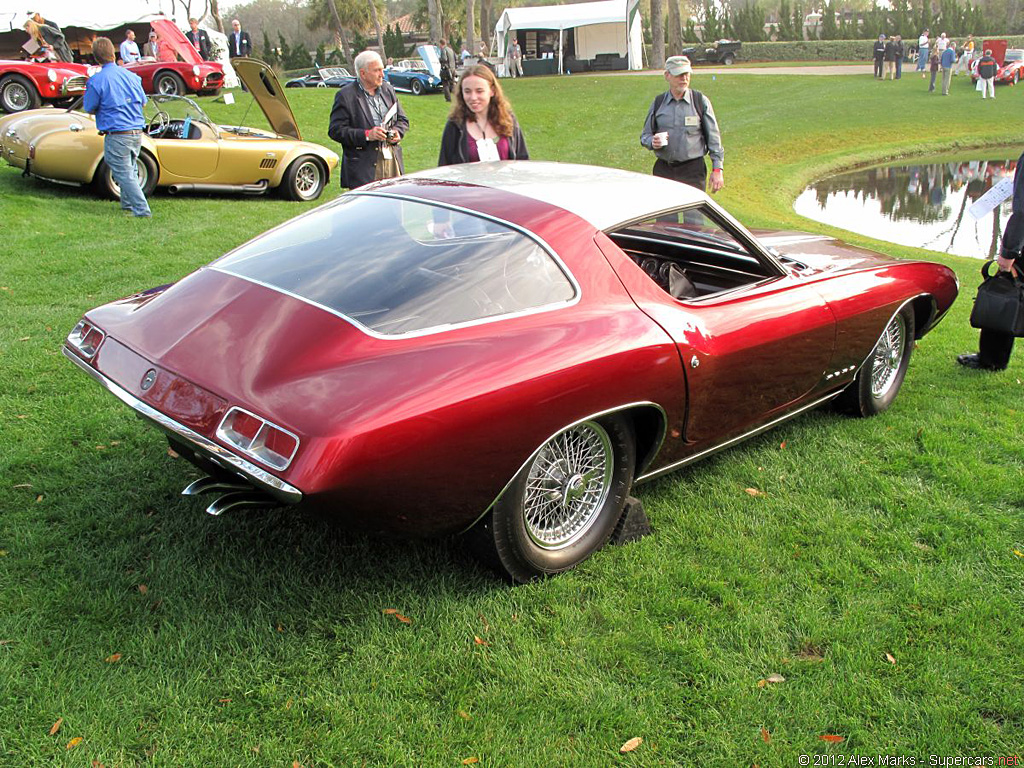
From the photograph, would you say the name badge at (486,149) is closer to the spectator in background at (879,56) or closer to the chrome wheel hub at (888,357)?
the chrome wheel hub at (888,357)

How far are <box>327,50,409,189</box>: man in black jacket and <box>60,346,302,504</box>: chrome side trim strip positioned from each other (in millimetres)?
4343

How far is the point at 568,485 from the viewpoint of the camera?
3.20m

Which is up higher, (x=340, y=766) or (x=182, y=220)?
(x=182, y=220)

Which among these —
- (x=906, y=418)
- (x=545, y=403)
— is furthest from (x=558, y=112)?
(x=545, y=403)

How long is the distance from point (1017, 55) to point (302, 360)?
138ft

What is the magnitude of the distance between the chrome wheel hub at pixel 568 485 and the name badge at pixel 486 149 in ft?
9.86

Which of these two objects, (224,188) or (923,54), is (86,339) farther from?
(923,54)

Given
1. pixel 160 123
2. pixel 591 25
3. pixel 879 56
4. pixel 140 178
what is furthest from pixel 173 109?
pixel 591 25

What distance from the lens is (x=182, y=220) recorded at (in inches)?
377

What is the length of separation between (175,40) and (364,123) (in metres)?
18.4

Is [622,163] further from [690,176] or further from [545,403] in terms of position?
[545,403]

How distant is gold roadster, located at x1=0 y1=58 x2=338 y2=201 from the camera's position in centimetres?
964

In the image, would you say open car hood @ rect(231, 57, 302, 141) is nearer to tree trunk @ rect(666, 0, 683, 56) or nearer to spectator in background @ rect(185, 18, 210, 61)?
spectator in background @ rect(185, 18, 210, 61)

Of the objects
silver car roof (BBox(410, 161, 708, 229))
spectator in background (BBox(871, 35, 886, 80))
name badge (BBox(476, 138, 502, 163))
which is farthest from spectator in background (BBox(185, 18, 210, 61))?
spectator in background (BBox(871, 35, 886, 80))
